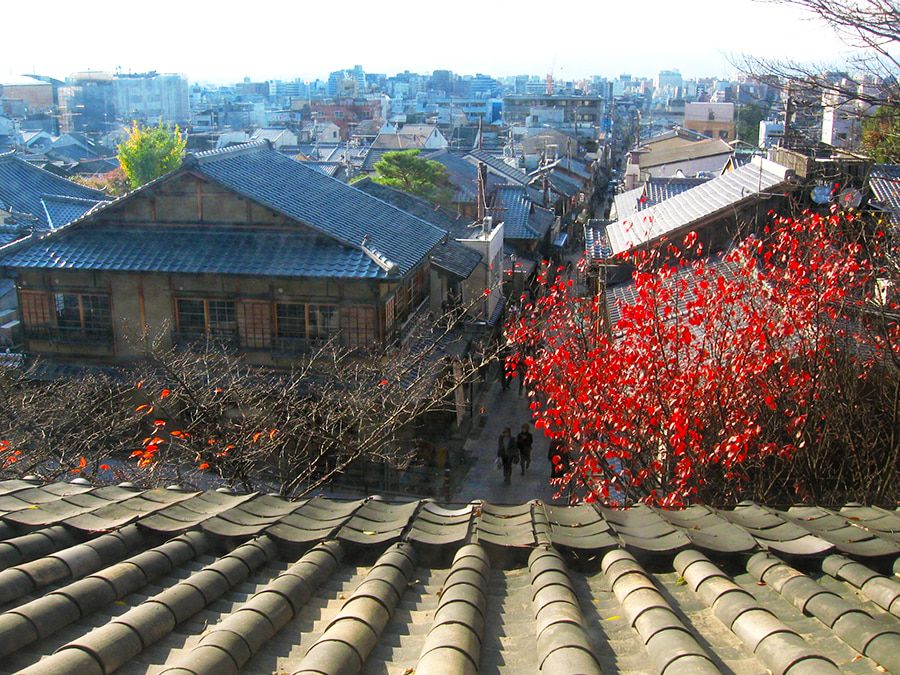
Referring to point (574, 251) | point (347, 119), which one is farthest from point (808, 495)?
point (347, 119)

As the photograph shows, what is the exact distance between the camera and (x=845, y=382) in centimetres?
1255

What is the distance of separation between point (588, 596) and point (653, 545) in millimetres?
859

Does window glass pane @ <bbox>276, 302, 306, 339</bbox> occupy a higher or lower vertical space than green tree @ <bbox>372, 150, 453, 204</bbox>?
lower

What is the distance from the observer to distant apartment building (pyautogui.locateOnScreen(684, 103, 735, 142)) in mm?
99562

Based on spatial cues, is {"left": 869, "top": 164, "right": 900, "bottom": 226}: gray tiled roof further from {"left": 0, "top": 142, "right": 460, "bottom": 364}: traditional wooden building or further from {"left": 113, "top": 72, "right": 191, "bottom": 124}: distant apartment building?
{"left": 113, "top": 72, "right": 191, "bottom": 124}: distant apartment building

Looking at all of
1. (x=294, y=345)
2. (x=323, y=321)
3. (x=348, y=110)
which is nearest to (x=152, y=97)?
(x=348, y=110)

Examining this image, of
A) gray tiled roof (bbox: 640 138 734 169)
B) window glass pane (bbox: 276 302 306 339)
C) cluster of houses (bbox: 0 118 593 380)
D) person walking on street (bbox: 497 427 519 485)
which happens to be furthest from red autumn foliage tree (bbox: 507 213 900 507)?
gray tiled roof (bbox: 640 138 734 169)

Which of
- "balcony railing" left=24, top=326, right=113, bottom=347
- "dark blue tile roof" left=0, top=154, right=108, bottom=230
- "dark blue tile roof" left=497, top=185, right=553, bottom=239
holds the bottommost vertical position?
"balcony railing" left=24, top=326, right=113, bottom=347

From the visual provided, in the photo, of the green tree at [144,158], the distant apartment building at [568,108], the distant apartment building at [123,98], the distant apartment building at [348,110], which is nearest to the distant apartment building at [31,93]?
the distant apartment building at [123,98]

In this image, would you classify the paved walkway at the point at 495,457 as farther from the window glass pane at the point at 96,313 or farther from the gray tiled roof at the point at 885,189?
the gray tiled roof at the point at 885,189

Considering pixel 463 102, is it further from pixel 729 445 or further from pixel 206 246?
pixel 729 445

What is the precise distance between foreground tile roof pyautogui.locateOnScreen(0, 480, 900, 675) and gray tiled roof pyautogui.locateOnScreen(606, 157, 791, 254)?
1671cm

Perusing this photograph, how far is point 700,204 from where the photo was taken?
26.7 m

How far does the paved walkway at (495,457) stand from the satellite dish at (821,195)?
9807 millimetres
